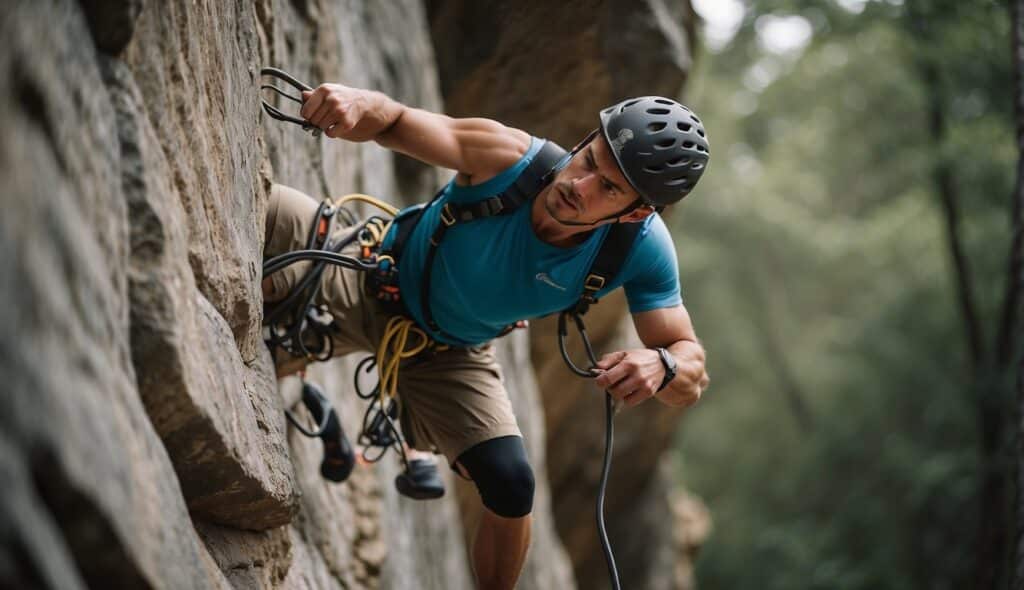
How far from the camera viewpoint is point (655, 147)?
2764 mm

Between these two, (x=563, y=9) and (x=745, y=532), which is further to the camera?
(x=745, y=532)

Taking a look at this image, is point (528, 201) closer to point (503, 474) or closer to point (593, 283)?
point (593, 283)

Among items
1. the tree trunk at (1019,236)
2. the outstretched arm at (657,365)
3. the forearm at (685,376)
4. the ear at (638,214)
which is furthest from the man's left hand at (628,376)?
the tree trunk at (1019,236)

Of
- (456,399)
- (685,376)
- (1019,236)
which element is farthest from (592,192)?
(1019,236)

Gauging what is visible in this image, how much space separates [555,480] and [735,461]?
831 centimetres

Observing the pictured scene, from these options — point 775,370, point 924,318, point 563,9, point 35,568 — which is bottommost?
point 775,370

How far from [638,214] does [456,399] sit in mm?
924

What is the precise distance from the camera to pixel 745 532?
Answer: 52.5 feet

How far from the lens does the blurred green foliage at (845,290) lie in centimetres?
1047

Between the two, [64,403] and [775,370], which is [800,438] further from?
[64,403]

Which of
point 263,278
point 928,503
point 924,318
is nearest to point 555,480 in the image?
point 928,503

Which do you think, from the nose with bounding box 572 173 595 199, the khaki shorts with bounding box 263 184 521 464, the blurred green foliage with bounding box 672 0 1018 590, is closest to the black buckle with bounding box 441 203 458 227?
the nose with bounding box 572 173 595 199

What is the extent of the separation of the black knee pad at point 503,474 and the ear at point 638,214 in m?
0.85

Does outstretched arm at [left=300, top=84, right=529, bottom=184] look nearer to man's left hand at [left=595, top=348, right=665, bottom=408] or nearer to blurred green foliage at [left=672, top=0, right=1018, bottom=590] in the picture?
man's left hand at [left=595, top=348, right=665, bottom=408]
